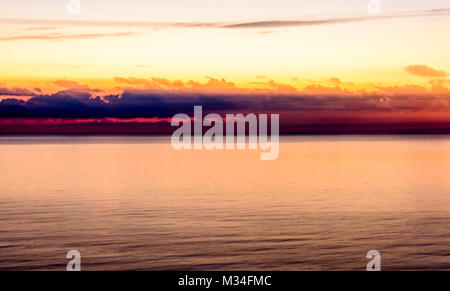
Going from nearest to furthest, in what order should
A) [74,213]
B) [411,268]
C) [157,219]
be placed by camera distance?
[411,268] < [157,219] < [74,213]

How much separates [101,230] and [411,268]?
14215 mm

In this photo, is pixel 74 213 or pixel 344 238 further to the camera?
pixel 74 213

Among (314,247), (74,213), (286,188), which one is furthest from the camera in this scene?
(286,188)

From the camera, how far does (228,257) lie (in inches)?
834

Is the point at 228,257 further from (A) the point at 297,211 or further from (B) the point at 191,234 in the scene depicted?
(A) the point at 297,211

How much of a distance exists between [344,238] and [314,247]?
246 centimetres

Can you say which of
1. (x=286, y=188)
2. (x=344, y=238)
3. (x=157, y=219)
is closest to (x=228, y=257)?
(x=344, y=238)

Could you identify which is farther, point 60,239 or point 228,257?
point 60,239
